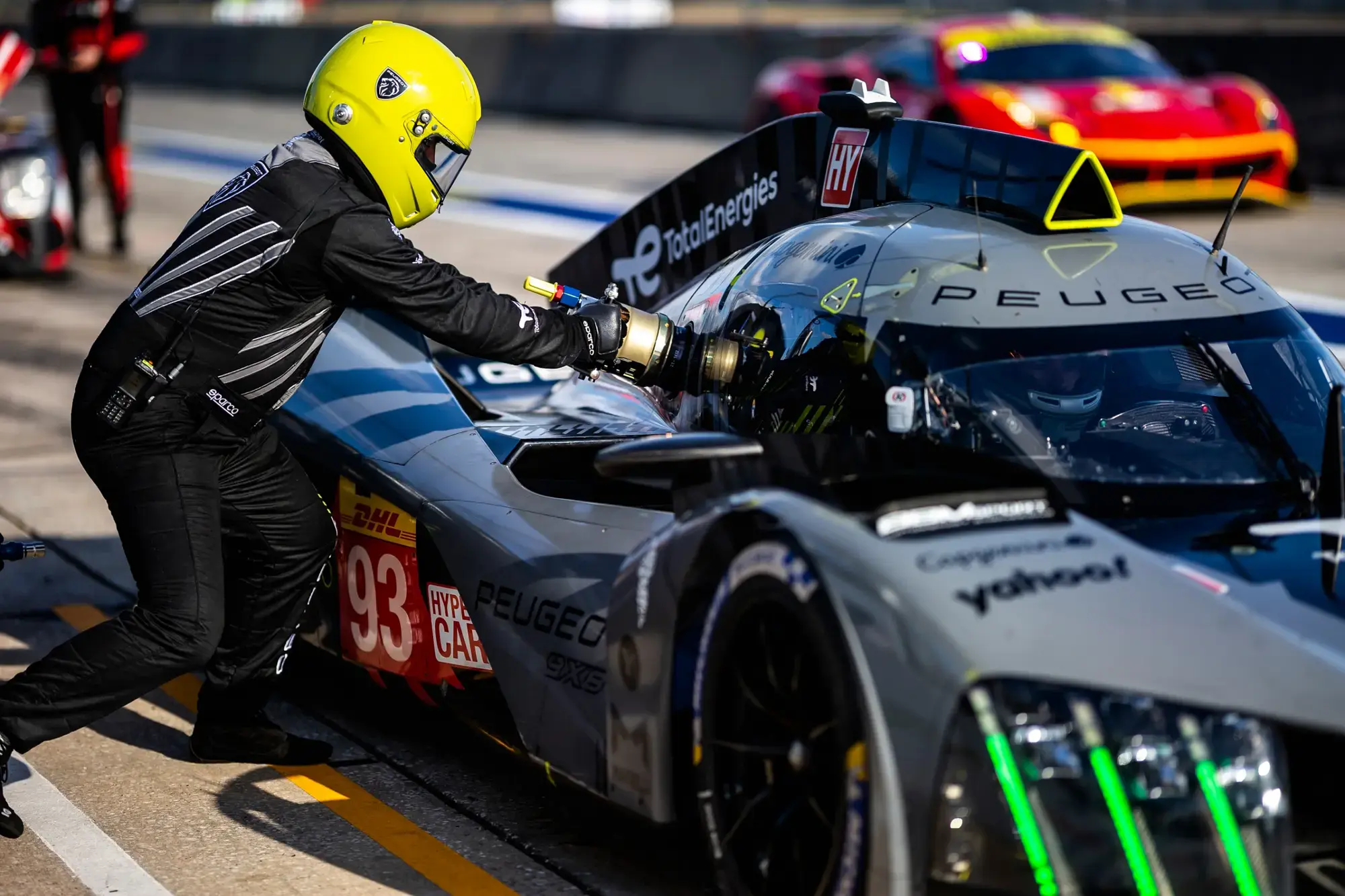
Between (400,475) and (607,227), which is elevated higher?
(607,227)

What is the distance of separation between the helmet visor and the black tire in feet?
4.63

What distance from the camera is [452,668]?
168 inches

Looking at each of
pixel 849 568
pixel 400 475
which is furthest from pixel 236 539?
pixel 849 568

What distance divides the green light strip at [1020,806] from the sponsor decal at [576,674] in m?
1.01

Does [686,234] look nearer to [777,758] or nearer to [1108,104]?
[777,758]

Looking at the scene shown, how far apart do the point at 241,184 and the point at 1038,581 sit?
2154 millimetres

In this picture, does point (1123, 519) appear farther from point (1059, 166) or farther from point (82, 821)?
point (82, 821)

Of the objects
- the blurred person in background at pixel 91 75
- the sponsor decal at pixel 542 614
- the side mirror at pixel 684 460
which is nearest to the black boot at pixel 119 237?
the blurred person in background at pixel 91 75

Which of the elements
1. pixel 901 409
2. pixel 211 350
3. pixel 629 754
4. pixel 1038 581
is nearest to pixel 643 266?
pixel 211 350

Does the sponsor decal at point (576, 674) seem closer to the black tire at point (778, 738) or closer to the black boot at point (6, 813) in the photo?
the black tire at point (778, 738)

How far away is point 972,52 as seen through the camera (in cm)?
1388

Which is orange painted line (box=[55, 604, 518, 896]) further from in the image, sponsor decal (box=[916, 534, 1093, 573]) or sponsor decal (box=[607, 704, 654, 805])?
sponsor decal (box=[916, 534, 1093, 573])

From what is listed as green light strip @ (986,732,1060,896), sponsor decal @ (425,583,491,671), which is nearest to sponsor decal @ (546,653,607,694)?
sponsor decal @ (425,583,491,671)

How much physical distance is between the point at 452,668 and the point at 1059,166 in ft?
6.02
